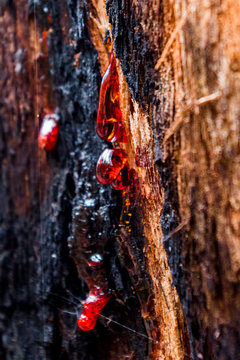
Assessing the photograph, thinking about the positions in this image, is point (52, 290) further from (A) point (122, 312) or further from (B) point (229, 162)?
(B) point (229, 162)

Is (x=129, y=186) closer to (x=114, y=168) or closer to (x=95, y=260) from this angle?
(x=114, y=168)

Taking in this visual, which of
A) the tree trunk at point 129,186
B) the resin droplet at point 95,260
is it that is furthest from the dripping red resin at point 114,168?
the resin droplet at point 95,260

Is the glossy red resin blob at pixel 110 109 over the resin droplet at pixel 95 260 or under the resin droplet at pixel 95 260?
over

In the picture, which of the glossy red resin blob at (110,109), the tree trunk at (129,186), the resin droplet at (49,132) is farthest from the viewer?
the resin droplet at (49,132)

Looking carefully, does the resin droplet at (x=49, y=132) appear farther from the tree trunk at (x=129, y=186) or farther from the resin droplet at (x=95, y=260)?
the resin droplet at (x=95, y=260)

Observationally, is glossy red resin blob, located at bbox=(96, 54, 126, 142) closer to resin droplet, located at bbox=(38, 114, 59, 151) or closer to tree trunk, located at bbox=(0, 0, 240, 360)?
tree trunk, located at bbox=(0, 0, 240, 360)

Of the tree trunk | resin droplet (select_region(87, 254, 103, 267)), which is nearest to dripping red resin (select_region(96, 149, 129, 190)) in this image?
the tree trunk
